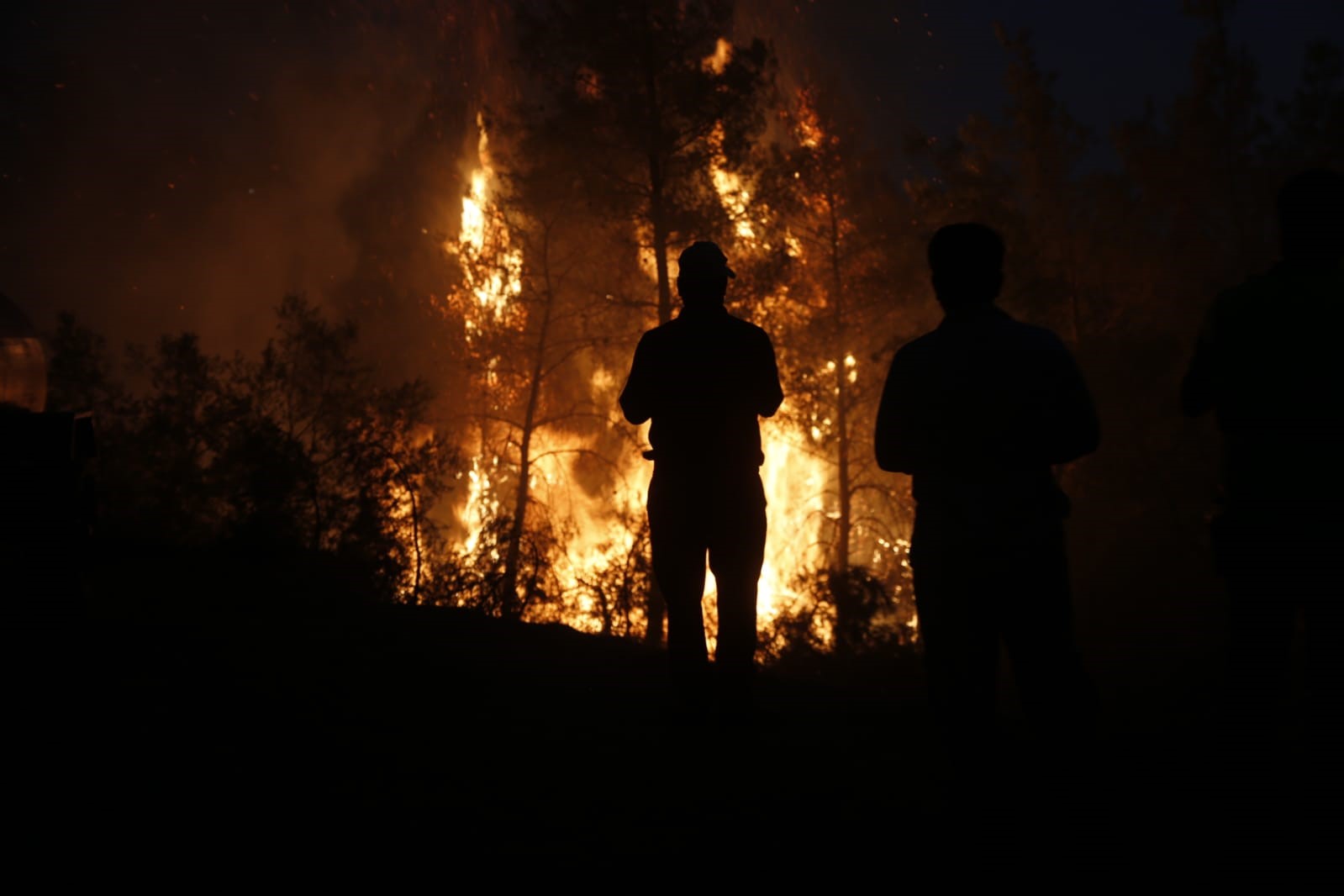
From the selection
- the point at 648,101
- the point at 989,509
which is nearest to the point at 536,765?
the point at 989,509

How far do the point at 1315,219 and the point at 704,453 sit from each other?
8.11 feet

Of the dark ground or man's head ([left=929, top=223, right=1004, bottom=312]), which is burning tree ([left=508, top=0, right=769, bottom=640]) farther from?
man's head ([left=929, top=223, right=1004, bottom=312])

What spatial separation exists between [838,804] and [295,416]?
16.0 m

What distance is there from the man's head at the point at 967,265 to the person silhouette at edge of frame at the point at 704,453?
1.40m

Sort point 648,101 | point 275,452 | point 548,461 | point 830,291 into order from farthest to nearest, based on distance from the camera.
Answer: point 548,461 < point 830,291 < point 648,101 < point 275,452

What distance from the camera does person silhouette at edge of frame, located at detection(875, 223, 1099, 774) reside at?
254 centimetres

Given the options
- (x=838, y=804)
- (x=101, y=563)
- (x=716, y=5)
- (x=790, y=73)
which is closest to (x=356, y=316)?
(x=790, y=73)

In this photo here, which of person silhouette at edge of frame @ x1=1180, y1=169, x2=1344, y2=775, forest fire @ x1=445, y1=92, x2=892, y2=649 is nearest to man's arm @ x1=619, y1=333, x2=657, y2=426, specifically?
person silhouette at edge of frame @ x1=1180, y1=169, x2=1344, y2=775

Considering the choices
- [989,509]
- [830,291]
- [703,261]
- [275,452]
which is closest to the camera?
[989,509]

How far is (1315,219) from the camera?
2.94m

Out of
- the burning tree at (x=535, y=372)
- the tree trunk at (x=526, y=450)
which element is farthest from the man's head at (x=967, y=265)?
the tree trunk at (x=526, y=450)

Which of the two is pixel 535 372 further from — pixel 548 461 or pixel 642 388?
pixel 642 388

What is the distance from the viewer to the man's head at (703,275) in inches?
160

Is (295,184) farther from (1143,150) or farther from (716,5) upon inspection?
(1143,150)
